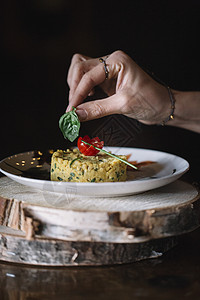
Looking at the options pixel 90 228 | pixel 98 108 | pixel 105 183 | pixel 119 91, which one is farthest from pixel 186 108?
pixel 90 228

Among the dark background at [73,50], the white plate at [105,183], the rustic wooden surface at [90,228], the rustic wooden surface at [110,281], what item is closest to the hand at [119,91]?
the white plate at [105,183]

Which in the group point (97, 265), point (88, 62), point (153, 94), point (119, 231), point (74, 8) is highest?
point (74, 8)

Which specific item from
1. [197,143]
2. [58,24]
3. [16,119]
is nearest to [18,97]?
[16,119]

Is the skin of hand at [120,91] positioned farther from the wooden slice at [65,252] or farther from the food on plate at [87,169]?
the wooden slice at [65,252]

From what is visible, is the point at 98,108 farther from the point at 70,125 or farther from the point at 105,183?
the point at 105,183

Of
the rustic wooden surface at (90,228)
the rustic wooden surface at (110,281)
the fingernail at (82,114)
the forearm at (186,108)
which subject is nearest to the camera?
the rustic wooden surface at (110,281)

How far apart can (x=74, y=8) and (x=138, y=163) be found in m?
2.01

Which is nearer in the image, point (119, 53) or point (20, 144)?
point (119, 53)

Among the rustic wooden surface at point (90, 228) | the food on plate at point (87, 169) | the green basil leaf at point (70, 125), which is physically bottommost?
the rustic wooden surface at point (90, 228)

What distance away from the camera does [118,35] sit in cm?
314

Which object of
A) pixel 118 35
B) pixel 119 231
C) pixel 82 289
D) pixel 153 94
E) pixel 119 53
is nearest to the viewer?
pixel 82 289

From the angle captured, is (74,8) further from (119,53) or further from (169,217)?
(169,217)

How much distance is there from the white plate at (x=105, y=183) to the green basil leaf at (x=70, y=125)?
0.60 ft

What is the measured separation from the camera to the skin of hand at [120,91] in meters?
1.52
